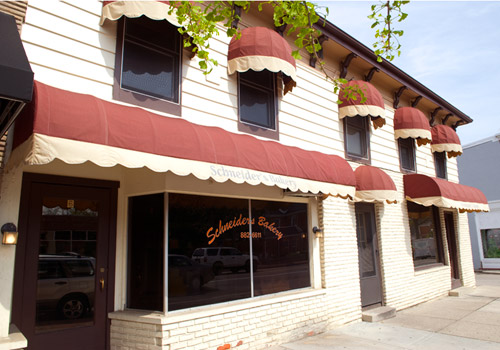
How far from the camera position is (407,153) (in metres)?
11.9

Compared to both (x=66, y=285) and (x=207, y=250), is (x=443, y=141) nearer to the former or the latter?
(x=207, y=250)

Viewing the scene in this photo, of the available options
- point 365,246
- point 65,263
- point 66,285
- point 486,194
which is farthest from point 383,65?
point 486,194

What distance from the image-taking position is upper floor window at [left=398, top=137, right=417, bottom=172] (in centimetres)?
1144

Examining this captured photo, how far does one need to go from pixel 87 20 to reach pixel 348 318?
24.2 feet

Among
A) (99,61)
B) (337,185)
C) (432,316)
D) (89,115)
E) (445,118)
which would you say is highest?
(445,118)

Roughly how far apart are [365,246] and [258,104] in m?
4.63

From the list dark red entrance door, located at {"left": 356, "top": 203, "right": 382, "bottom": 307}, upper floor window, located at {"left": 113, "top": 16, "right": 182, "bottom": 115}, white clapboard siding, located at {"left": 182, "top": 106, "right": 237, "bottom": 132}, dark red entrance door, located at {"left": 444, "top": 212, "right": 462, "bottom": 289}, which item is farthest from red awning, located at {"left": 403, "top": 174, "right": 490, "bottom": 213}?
upper floor window, located at {"left": 113, "top": 16, "right": 182, "bottom": 115}

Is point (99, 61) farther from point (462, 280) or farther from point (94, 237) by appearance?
point (462, 280)

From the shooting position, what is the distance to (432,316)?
8.88 m

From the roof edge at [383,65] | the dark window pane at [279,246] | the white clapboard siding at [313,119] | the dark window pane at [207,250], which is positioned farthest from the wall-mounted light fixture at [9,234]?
the roof edge at [383,65]

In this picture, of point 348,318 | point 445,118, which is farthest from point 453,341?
point 445,118

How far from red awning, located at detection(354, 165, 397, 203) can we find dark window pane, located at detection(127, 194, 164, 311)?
15.7 feet

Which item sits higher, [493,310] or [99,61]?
[99,61]

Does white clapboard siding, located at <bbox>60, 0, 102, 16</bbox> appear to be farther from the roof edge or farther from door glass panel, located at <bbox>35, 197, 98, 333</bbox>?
the roof edge
